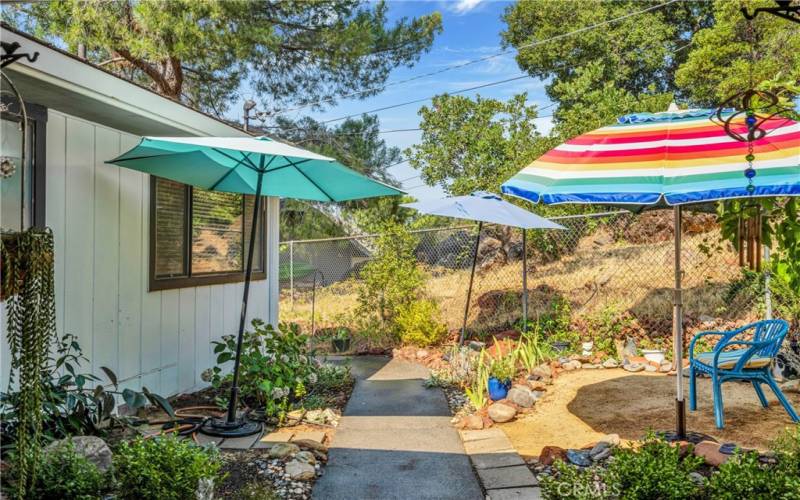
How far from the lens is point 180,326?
15.1ft

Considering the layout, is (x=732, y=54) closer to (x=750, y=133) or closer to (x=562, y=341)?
(x=562, y=341)

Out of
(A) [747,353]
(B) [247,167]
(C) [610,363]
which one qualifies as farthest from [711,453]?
(B) [247,167]

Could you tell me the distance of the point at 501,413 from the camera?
401cm

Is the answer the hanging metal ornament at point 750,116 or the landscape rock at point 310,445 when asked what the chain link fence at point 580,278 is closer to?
the hanging metal ornament at point 750,116

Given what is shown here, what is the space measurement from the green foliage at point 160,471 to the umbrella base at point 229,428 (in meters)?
1.21

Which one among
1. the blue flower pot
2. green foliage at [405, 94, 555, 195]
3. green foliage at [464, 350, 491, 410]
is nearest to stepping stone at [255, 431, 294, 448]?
green foliage at [464, 350, 491, 410]

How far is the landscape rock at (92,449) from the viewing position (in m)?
2.45

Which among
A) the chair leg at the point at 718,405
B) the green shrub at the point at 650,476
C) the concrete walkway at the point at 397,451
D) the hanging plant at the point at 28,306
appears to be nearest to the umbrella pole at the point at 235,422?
the concrete walkway at the point at 397,451

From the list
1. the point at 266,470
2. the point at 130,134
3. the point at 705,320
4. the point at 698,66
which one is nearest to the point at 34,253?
the point at 266,470

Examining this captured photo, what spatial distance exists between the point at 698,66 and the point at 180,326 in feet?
42.9

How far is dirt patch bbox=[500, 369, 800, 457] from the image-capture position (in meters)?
3.59

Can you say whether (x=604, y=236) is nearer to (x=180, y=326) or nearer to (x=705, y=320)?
(x=705, y=320)

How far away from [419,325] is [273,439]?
3.57m

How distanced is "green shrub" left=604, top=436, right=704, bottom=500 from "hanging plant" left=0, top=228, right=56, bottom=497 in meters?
2.19
